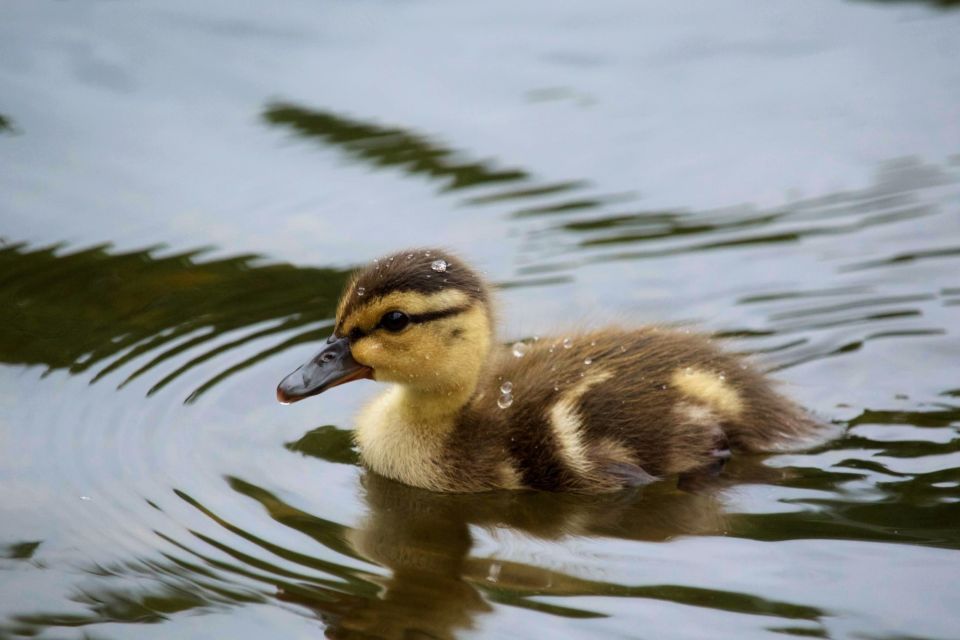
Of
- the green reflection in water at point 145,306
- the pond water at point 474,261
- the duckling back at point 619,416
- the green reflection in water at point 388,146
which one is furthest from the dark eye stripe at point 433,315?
the green reflection in water at point 388,146

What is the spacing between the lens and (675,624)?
3990mm

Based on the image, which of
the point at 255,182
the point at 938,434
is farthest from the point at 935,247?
the point at 255,182

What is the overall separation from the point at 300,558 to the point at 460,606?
1.53ft

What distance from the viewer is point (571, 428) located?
4.96 metres

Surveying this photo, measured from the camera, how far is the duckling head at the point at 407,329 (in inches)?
195

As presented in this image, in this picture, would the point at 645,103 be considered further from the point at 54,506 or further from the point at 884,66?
the point at 54,506

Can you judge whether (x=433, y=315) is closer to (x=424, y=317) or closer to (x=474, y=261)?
(x=424, y=317)

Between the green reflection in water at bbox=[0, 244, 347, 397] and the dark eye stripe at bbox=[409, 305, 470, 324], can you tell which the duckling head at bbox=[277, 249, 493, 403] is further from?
the green reflection in water at bbox=[0, 244, 347, 397]

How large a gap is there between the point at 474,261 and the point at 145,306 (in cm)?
127

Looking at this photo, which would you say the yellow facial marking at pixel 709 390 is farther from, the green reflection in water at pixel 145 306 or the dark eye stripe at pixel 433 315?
the green reflection in water at pixel 145 306

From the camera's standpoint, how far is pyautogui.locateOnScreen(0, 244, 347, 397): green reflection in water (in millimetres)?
5637

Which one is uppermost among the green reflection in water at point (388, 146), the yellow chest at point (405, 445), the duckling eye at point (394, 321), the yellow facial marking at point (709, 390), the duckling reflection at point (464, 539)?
the green reflection in water at point (388, 146)

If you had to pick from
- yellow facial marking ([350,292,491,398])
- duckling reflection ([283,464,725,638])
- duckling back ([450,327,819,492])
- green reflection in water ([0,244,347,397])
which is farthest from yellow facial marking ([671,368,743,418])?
green reflection in water ([0,244,347,397])

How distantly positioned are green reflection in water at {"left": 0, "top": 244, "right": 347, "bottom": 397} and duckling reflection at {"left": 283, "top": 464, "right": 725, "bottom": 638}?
102 cm
